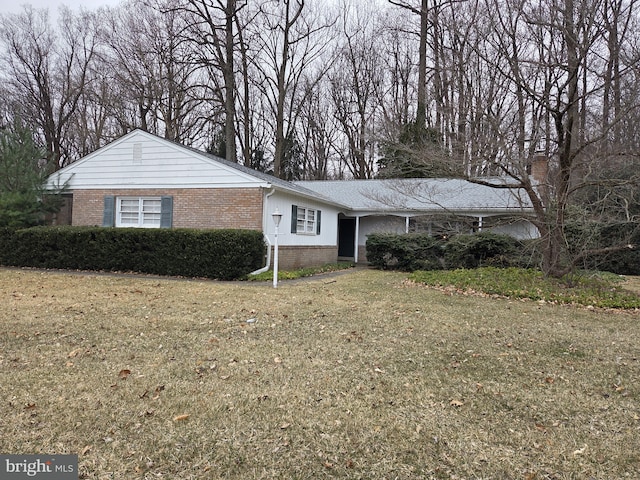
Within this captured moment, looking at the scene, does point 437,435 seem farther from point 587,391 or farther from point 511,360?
point 511,360

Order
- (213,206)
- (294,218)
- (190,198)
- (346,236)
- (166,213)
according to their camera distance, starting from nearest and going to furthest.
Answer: (213,206) < (190,198) < (166,213) < (294,218) < (346,236)

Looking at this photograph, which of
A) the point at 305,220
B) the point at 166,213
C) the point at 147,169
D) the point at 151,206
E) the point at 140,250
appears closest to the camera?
the point at 140,250

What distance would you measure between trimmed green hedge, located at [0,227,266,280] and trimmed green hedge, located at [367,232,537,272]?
563 cm

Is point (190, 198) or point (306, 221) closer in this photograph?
point (190, 198)

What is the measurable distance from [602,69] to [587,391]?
367 inches

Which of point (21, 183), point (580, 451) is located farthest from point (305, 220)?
point (580, 451)

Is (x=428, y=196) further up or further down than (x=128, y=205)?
further up

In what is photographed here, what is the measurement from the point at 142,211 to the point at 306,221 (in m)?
5.66

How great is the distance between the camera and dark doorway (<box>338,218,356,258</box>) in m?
20.6

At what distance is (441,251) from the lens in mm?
14930

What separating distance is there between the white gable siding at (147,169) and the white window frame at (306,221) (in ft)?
8.93

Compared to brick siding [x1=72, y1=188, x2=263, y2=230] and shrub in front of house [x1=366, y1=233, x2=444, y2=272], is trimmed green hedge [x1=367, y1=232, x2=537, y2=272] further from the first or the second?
brick siding [x1=72, y1=188, x2=263, y2=230]

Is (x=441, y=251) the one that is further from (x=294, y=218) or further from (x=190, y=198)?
(x=190, y=198)

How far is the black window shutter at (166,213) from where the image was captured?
12984 mm
